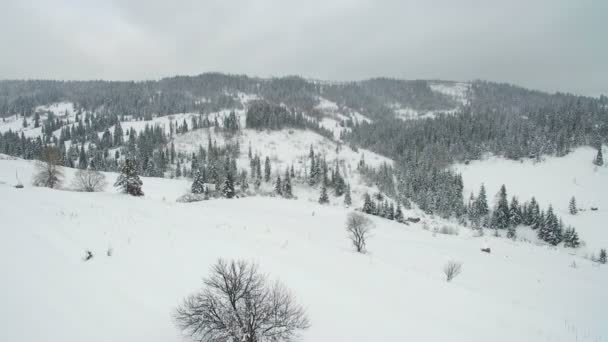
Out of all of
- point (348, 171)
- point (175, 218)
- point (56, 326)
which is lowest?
point (348, 171)

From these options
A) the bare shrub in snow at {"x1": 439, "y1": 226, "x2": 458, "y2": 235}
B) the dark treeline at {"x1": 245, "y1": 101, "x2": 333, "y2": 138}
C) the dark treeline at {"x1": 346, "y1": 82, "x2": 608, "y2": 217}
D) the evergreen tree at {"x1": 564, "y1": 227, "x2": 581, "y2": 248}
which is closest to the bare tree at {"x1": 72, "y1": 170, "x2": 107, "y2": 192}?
the bare shrub in snow at {"x1": 439, "y1": 226, "x2": 458, "y2": 235}

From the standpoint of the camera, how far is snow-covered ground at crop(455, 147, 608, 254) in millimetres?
80694

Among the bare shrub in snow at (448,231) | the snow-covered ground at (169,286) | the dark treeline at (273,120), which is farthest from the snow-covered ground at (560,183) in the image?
the dark treeline at (273,120)

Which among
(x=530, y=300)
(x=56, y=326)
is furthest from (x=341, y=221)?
(x=56, y=326)

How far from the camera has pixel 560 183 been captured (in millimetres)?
107062

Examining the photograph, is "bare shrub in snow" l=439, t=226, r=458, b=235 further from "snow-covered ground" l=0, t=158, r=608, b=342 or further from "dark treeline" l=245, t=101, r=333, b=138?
Answer: "dark treeline" l=245, t=101, r=333, b=138

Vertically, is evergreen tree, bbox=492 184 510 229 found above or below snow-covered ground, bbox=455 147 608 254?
below

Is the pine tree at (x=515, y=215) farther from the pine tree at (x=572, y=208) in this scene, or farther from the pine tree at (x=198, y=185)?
the pine tree at (x=198, y=185)

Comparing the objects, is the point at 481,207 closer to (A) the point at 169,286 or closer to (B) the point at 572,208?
(B) the point at 572,208

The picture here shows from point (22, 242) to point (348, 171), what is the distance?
4935 inches

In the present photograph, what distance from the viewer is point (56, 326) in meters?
7.99

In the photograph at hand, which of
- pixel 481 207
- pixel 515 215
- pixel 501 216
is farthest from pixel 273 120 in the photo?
pixel 515 215

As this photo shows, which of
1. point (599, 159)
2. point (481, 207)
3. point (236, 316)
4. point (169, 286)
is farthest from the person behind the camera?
point (599, 159)

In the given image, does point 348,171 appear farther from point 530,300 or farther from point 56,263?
point 56,263
